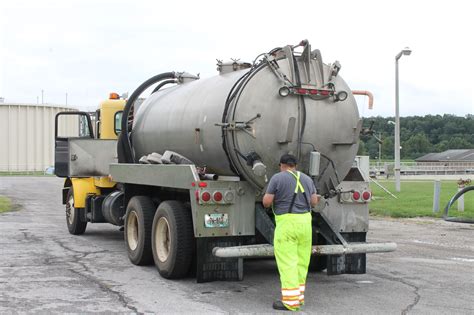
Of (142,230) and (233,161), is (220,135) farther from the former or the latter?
(142,230)

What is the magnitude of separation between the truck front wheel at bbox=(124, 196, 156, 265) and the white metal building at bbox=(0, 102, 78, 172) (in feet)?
248

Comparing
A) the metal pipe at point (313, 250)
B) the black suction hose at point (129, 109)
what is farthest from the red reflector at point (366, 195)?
the black suction hose at point (129, 109)

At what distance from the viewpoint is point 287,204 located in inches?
270

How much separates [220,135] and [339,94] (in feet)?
5.23

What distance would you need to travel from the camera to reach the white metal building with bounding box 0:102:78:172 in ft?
270

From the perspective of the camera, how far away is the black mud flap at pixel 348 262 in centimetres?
820

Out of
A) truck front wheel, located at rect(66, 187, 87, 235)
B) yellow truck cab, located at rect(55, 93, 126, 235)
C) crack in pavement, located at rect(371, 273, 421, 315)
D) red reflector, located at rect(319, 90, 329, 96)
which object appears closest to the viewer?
crack in pavement, located at rect(371, 273, 421, 315)

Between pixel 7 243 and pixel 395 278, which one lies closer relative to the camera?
pixel 395 278

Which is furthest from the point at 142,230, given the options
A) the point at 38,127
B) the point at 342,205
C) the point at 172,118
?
the point at 38,127

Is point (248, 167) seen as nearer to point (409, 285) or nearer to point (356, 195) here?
point (356, 195)

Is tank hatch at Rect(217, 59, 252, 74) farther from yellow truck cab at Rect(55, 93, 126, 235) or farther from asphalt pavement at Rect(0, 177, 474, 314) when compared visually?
yellow truck cab at Rect(55, 93, 126, 235)

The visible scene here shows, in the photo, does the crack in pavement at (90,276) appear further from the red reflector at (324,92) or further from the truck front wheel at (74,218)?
the red reflector at (324,92)

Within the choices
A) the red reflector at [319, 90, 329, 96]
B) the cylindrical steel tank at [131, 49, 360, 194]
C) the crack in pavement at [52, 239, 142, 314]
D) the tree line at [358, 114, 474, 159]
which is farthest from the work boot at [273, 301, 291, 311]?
the tree line at [358, 114, 474, 159]

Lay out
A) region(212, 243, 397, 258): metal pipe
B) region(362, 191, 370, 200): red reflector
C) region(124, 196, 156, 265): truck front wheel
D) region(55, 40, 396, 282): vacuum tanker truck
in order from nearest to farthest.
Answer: region(212, 243, 397, 258): metal pipe → region(55, 40, 396, 282): vacuum tanker truck → region(362, 191, 370, 200): red reflector → region(124, 196, 156, 265): truck front wheel
